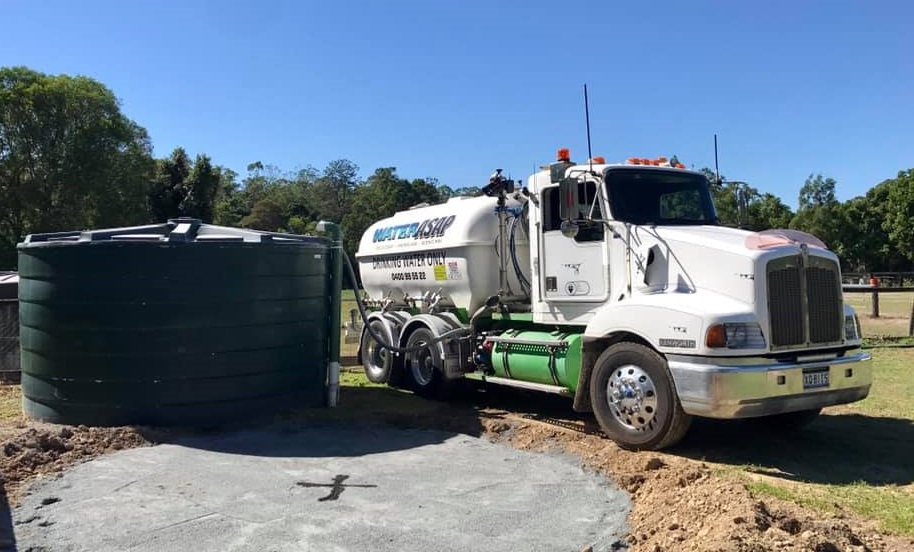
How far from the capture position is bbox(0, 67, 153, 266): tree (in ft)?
122

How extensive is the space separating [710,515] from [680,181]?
195 inches

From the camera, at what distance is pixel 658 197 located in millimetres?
8695

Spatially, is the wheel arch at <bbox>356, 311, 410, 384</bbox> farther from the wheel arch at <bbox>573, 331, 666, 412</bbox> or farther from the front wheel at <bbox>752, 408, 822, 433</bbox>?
the front wheel at <bbox>752, 408, 822, 433</bbox>

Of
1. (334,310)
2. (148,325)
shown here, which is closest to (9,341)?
(148,325)

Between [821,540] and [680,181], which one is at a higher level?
[680,181]

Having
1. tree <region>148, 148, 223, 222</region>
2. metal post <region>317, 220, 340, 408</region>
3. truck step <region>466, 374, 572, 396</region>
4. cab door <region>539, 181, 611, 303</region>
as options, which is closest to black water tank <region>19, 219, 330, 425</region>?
metal post <region>317, 220, 340, 408</region>

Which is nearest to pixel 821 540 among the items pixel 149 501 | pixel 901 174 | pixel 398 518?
pixel 398 518

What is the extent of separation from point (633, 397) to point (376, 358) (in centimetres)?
628

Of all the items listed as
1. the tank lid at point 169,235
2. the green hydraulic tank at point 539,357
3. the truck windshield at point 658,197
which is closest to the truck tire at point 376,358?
the green hydraulic tank at point 539,357

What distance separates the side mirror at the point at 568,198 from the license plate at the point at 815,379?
2.97 m

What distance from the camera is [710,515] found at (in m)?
5.06

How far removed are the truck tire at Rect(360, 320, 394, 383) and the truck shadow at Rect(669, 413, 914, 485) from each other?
5.29m

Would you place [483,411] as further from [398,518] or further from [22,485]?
[22,485]

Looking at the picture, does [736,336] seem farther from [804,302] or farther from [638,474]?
[638,474]
